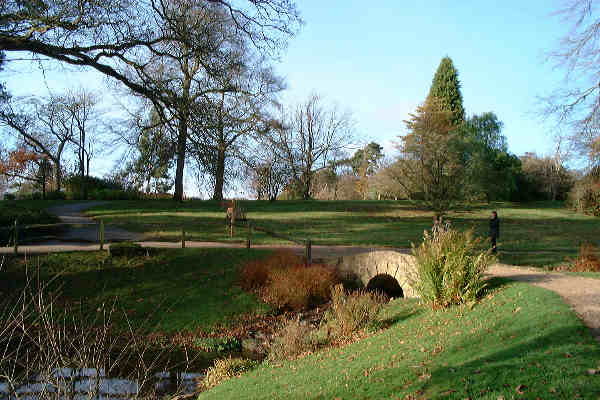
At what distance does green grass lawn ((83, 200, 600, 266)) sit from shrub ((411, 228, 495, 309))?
662 cm

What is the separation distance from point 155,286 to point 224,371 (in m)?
5.89

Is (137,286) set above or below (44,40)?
below

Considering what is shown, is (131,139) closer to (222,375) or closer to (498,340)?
(222,375)

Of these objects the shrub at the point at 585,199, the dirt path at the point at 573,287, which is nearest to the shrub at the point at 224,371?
the dirt path at the point at 573,287

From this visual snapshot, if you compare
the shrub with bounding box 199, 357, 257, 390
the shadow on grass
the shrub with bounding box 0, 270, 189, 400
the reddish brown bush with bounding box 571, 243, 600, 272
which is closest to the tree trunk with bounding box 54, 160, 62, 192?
the shrub with bounding box 0, 270, 189, 400

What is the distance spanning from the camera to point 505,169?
42.8 meters

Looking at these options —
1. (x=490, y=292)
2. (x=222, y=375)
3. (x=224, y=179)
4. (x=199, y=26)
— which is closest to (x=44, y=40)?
(x=199, y=26)

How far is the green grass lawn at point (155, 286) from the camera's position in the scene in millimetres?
13344

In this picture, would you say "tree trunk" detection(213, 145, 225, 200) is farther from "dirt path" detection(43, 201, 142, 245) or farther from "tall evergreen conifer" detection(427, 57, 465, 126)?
"tall evergreen conifer" detection(427, 57, 465, 126)

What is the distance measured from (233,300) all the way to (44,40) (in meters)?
8.82

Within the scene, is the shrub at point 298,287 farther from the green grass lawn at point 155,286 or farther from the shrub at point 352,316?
the shrub at point 352,316

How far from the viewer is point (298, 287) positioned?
14086mm

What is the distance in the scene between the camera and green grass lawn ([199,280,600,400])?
192 inches

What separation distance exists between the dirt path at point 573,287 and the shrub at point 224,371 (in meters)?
5.73
